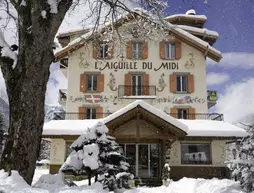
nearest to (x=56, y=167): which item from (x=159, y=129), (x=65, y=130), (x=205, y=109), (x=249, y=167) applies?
(x=65, y=130)

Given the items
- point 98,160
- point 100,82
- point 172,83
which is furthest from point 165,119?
point 98,160

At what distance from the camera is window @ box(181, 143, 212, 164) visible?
20.2 m

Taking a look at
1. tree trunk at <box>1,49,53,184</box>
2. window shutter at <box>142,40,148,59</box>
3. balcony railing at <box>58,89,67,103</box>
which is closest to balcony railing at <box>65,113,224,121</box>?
balcony railing at <box>58,89,67,103</box>

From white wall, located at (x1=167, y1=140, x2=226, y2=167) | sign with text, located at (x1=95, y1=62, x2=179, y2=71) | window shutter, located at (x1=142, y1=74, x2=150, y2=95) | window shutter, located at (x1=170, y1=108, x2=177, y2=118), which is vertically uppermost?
sign with text, located at (x1=95, y1=62, x2=179, y2=71)

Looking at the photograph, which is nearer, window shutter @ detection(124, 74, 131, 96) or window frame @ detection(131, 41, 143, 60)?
window shutter @ detection(124, 74, 131, 96)

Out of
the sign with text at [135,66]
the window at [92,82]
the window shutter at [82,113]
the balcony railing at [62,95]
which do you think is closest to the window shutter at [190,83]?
the sign with text at [135,66]

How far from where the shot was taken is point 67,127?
19484mm

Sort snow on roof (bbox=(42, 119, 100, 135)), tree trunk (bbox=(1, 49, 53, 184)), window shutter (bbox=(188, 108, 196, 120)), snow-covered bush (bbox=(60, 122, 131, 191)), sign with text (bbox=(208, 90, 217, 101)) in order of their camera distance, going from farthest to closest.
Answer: sign with text (bbox=(208, 90, 217, 101)), window shutter (bbox=(188, 108, 196, 120)), snow on roof (bbox=(42, 119, 100, 135)), snow-covered bush (bbox=(60, 122, 131, 191)), tree trunk (bbox=(1, 49, 53, 184))

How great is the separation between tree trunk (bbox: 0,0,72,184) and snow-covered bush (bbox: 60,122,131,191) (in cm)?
226

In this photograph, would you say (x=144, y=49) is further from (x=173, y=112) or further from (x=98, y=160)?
(x=98, y=160)

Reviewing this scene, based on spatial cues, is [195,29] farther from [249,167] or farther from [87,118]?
[249,167]

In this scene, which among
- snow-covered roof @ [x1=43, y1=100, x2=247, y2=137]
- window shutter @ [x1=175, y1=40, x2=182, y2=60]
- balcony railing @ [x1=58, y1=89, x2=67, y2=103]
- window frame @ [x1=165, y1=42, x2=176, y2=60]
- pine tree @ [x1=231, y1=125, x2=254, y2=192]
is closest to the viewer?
pine tree @ [x1=231, y1=125, x2=254, y2=192]

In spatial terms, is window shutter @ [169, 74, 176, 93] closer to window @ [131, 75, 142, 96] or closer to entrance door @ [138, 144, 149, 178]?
window @ [131, 75, 142, 96]

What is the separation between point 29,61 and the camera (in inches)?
213
